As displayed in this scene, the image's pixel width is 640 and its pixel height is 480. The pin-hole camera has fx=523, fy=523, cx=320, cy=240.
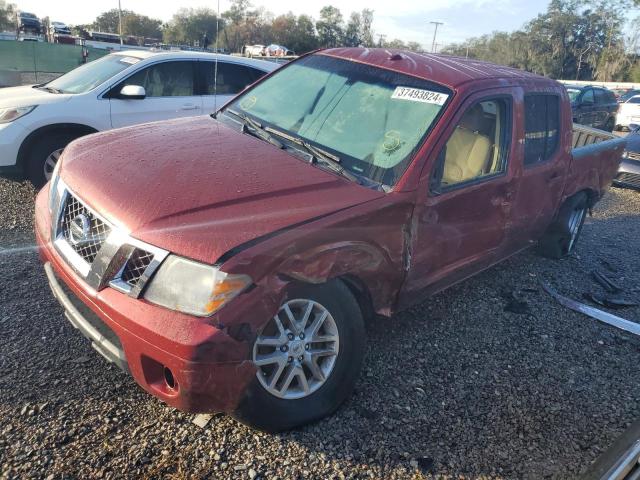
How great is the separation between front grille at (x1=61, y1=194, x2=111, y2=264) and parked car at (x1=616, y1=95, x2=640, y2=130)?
70.4 ft

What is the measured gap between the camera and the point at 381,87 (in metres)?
3.42

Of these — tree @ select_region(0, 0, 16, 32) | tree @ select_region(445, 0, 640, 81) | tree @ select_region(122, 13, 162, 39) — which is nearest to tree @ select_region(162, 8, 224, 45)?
tree @ select_region(122, 13, 162, 39)

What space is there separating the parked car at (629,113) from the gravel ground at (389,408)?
745 inches

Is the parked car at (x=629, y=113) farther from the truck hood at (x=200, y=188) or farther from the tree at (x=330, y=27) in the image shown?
the tree at (x=330, y=27)

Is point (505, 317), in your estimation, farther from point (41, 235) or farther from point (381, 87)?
point (41, 235)

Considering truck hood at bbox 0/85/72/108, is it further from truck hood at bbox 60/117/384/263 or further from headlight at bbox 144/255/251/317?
headlight at bbox 144/255/251/317

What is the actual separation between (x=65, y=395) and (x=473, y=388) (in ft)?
7.63

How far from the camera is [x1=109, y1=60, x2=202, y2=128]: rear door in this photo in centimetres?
616

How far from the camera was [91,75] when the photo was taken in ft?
21.2

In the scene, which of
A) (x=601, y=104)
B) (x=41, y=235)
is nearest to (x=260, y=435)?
(x=41, y=235)

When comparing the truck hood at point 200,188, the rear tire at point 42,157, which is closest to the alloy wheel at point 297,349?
the truck hood at point 200,188

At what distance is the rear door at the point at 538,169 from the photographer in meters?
3.94

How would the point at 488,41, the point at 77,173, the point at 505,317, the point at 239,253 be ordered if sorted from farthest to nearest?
the point at 488,41
the point at 505,317
the point at 77,173
the point at 239,253

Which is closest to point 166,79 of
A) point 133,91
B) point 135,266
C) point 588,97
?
point 133,91
